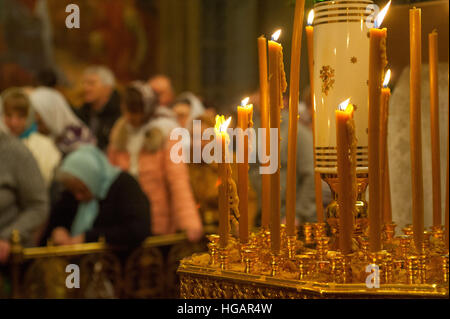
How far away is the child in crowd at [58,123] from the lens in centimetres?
385

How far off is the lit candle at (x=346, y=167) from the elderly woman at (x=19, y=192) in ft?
7.62

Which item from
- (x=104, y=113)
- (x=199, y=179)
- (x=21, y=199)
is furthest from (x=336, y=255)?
(x=104, y=113)

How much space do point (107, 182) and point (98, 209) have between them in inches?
5.1

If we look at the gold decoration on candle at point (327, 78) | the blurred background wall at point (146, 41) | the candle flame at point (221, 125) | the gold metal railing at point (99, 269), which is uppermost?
the blurred background wall at point (146, 41)

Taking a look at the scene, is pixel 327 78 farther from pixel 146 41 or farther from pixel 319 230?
pixel 146 41

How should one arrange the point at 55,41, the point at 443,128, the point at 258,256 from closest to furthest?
the point at 258,256, the point at 443,128, the point at 55,41

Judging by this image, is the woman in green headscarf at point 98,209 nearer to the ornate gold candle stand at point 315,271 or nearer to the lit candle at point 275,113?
the ornate gold candle stand at point 315,271

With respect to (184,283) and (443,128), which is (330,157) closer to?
(184,283)

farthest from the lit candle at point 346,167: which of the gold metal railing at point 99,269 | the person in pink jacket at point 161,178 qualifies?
the person in pink jacket at point 161,178

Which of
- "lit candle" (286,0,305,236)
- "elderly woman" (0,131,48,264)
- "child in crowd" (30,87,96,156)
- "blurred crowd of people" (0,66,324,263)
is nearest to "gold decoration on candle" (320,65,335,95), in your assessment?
"lit candle" (286,0,305,236)

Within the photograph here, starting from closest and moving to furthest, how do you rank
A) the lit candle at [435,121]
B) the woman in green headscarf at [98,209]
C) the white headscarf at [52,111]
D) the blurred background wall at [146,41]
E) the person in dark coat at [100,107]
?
1. the lit candle at [435,121]
2. the woman in green headscarf at [98,209]
3. the white headscarf at [52,111]
4. the person in dark coat at [100,107]
5. the blurred background wall at [146,41]

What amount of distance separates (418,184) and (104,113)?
4.07 meters

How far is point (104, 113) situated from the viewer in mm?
4727

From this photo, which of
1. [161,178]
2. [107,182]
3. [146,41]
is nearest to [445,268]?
[107,182]
